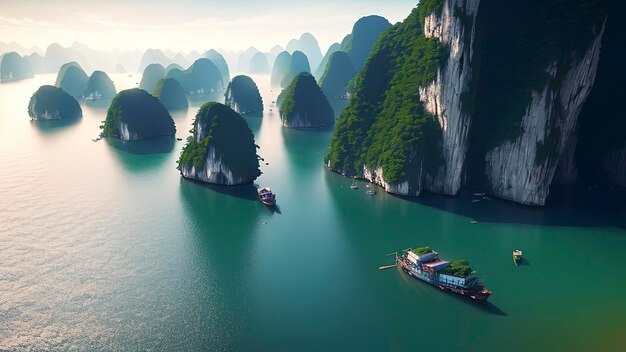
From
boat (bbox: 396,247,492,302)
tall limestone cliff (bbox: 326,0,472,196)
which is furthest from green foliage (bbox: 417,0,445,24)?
boat (bbox: 396,247,492,302)

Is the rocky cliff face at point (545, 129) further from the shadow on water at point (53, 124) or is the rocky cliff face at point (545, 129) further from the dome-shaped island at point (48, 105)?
the dome-shaped island at point (48, 105)

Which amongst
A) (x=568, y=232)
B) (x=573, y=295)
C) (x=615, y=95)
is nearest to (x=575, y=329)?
(x=573, y=295)

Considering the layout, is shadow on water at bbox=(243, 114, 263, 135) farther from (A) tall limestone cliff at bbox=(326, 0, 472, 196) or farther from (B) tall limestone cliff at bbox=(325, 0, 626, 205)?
(B) tall limestone cliff at bbox=(325, 0, 626, 205)

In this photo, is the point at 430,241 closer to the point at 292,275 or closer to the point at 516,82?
the point at 292,275

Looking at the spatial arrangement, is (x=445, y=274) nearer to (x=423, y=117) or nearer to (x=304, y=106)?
(x=423, y=117)

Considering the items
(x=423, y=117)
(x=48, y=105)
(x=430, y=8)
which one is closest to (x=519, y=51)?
(x=430, y=8)

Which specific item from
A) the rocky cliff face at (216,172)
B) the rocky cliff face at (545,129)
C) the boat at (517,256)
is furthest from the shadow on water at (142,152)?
the boat at (517,256)
